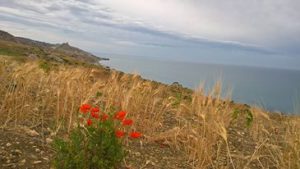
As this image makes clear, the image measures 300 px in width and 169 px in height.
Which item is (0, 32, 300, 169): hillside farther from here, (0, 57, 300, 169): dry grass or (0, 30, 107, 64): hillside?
(0, 30, 107, 64): hillside

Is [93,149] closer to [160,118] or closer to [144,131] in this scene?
[144,131]

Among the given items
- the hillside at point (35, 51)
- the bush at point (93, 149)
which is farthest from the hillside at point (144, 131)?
the hillside at point (35, 51)

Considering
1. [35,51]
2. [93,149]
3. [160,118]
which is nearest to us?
[93,149]

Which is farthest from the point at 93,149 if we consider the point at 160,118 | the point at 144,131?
the point at 160,118

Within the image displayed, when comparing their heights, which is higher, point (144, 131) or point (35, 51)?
point (35, 51)

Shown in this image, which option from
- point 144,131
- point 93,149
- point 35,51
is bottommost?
point 144,131

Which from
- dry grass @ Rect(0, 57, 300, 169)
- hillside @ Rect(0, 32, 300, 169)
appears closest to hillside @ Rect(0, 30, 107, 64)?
dry grass @ Rect(0, 57, 300, 169)

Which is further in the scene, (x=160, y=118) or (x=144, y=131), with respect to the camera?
(x=160, y=118)

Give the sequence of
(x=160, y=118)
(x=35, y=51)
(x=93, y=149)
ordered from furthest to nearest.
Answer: (x=35, y=51), (x=160, y=118), (x=93, y=149)

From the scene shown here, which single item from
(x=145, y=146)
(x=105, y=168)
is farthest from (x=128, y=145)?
(x=105, y=168)

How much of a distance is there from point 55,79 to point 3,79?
874 mm

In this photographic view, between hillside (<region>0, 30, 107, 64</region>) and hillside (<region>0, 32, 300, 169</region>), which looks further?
hillside (<region>0, 30, 107, 64</region>)

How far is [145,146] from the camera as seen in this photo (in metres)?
5.21

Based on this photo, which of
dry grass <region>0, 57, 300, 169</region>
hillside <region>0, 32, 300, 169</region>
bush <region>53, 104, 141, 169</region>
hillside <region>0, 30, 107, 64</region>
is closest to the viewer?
bush <region>53, 104, 141, 169</region>
